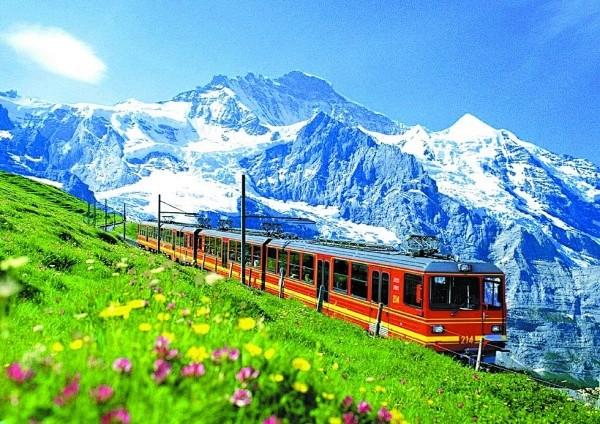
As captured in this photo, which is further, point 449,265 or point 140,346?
point 449,265

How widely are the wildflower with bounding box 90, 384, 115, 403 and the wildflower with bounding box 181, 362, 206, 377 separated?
1.69 feet

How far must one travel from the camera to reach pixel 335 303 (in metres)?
23.5

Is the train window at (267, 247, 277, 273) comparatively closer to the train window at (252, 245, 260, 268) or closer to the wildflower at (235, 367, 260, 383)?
the train window at (252, 245, 260, 268)

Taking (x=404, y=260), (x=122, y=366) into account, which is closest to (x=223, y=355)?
(x=122, y=366)

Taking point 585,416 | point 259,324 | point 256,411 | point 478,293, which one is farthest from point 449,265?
point 256,411

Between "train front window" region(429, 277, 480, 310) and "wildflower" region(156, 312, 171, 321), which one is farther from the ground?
"wildflower" region(156, 312, 171, 321)

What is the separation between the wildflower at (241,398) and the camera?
8.59 feet

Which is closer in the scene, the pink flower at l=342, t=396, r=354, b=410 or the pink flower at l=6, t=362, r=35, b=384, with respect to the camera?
the pink flower at l=6, t=362, r=35, b=384

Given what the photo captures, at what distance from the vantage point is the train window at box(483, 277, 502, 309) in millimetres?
19547

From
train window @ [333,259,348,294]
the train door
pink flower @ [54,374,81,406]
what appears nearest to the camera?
pink flower @ [54,374,81,406]

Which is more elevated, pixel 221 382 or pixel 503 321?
pixel 221 382

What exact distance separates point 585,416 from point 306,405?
1004cm

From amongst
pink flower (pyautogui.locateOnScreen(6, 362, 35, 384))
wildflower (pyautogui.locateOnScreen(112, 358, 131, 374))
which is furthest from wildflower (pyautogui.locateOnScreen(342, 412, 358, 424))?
pink flower (pyautogui.locateOnScreen(6, 362, 35, 384))

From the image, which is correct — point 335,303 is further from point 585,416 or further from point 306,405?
point 306,405
